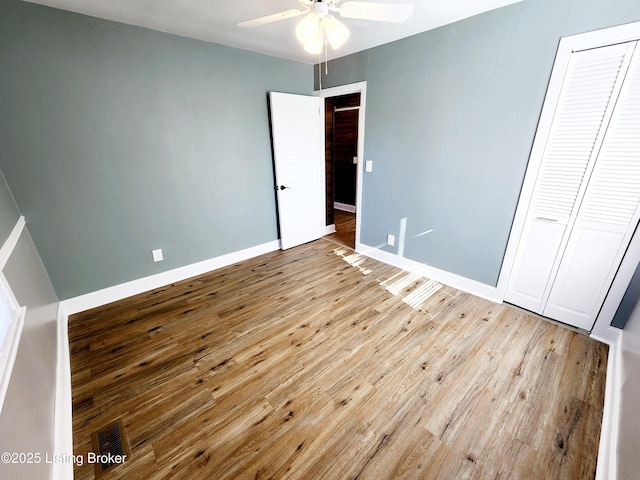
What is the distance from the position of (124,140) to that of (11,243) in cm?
125

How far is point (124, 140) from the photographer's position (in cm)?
242

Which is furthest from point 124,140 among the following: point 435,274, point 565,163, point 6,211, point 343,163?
point 343,163

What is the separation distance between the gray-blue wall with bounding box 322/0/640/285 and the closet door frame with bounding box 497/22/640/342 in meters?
0.05

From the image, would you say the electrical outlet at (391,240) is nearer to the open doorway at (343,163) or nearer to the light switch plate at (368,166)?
the open doorway at (343,163)

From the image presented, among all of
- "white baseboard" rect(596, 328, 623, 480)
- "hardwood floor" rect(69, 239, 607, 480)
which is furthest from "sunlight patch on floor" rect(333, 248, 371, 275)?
"white baseboard" rect(596, 328, 623, 480)

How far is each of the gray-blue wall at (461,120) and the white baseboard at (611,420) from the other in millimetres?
918

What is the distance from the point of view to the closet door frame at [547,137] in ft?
5.52

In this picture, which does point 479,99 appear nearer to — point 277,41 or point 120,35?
point 277,41

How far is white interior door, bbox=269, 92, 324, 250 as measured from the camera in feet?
10.9

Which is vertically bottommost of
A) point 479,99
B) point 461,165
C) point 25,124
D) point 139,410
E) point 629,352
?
point 139,410

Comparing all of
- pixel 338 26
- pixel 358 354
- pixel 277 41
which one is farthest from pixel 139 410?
pixel 277 41

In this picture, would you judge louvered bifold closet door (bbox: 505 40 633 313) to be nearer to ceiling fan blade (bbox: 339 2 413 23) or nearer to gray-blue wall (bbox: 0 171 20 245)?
ceiling fan blade (bbox: 339 2 413 23)

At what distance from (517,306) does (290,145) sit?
10.0 feet

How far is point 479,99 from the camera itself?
2285 mm
